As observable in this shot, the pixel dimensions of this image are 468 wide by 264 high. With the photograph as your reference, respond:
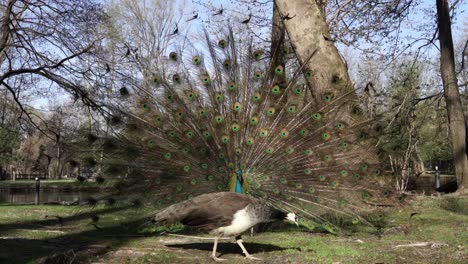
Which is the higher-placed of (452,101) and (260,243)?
(452,101)

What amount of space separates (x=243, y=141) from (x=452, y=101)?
9.29 metres

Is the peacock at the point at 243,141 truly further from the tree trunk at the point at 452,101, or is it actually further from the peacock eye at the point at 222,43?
the tree trunk at the point at 452,101

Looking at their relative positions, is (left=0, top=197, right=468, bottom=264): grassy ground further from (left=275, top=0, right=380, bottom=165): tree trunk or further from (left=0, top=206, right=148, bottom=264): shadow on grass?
(left=275, top=0, right=380, bottom=165): tree trunk

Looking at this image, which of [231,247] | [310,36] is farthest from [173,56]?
[310,36]

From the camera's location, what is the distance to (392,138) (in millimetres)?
8969

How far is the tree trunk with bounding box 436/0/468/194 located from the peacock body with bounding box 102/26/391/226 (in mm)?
7664

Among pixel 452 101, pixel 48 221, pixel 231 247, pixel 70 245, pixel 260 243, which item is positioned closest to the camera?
pixel 70 245

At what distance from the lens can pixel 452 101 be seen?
15.0m

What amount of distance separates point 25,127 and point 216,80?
1101 cm

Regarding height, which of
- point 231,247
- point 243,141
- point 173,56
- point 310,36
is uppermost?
point 310,36

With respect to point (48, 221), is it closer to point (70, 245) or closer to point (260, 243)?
point (70, 245)

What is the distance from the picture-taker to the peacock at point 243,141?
794cm

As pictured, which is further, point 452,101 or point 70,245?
point 452,101

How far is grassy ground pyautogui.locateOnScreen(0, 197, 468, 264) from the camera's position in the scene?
6.38 meters
